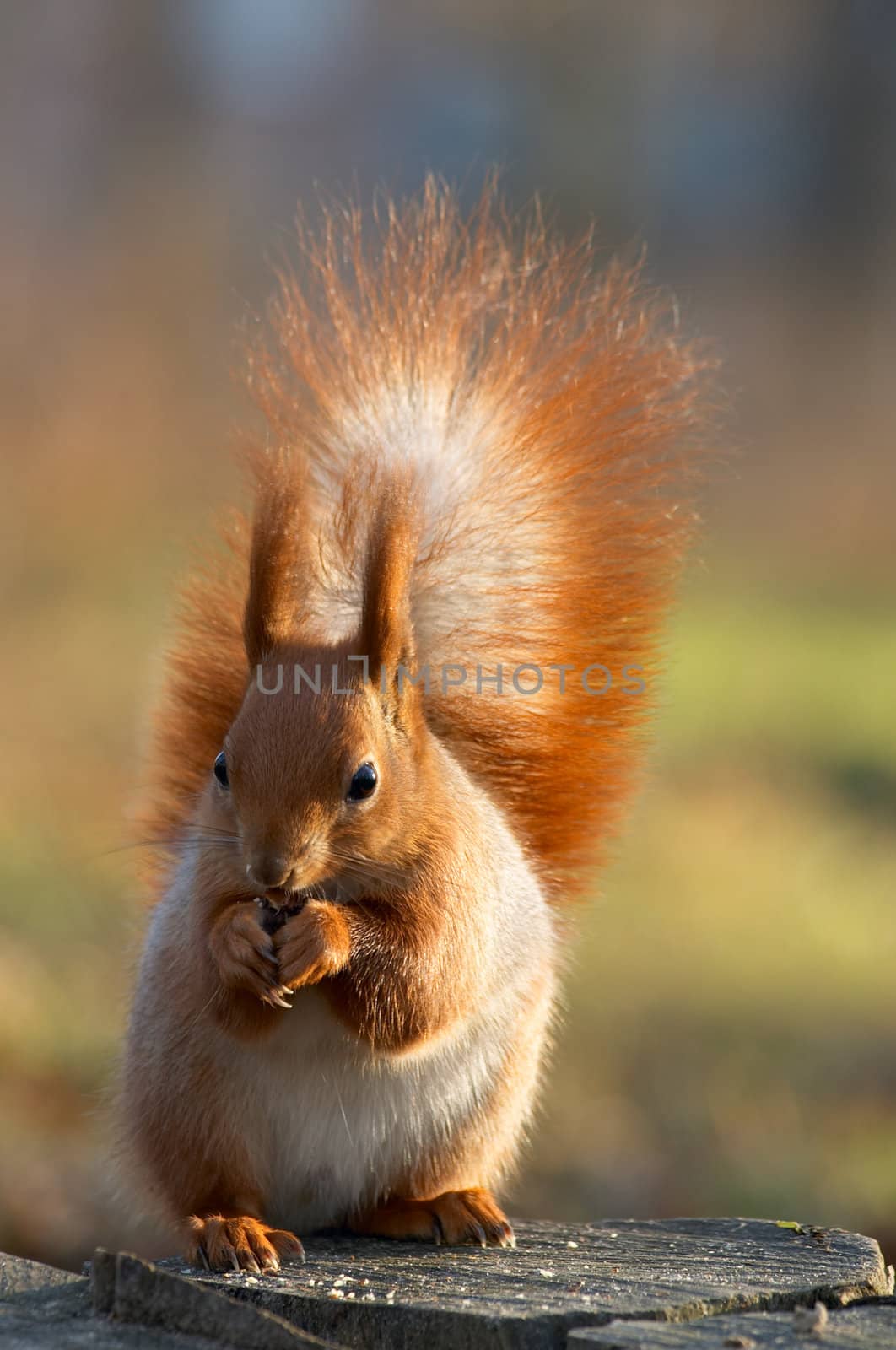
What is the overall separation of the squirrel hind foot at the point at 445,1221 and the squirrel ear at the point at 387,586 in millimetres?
490

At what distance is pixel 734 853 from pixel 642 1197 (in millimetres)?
1429

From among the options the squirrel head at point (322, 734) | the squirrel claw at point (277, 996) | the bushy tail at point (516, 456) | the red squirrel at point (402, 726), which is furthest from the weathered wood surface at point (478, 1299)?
the bushy tail at point (516, 456)

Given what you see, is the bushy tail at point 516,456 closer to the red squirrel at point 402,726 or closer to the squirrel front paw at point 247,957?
the red squirrel at point 402,726

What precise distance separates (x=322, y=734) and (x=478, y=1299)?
458 millimetres

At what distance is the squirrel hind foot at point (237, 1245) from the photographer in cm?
130

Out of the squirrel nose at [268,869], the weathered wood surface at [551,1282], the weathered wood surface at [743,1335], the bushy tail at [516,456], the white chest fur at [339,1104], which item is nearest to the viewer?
the weathered wood surface at [743,1335]

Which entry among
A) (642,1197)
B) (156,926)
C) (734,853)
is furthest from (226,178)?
(156,926)

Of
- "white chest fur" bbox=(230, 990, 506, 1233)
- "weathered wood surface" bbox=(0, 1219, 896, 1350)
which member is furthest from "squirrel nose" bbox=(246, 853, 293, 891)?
"weathered wood surface" bbox=(0, 1219, 896, 1350)

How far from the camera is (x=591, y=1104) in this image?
279 cm

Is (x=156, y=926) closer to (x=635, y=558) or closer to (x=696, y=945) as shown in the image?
(x=635, y=558)

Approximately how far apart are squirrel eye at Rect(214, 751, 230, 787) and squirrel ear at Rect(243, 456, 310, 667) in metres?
0.11

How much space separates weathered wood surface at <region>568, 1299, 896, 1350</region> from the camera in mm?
1038

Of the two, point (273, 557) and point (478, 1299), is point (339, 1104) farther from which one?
point (273, 557)

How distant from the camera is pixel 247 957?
1.31 m
